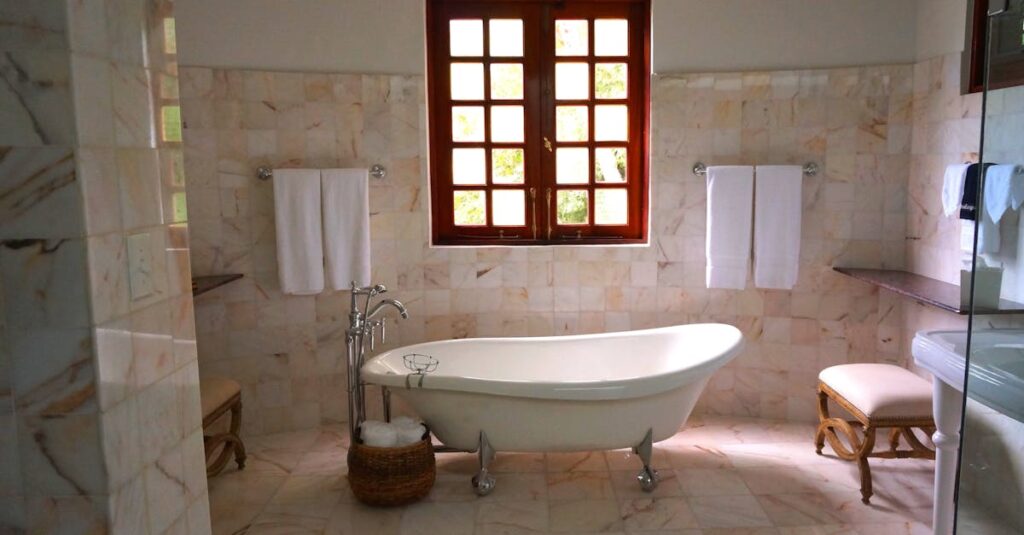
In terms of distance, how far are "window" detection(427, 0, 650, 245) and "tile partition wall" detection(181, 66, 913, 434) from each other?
0.59 ft

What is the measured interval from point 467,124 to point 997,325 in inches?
116

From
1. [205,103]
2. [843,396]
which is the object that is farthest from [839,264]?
[205,103]

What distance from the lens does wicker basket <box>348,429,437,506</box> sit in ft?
10.2

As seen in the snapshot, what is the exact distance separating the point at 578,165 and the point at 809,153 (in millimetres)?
1251

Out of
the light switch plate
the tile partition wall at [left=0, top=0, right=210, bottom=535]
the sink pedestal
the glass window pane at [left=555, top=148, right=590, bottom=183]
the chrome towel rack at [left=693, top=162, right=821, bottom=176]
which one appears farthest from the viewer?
the glass window pane at [left=555, top=148, right=590, bottom=183]

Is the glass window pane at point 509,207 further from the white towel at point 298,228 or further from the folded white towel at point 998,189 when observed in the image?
the folded white towel at point 998,189

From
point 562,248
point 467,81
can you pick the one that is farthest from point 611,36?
point 562,248

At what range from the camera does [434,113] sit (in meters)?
4.14

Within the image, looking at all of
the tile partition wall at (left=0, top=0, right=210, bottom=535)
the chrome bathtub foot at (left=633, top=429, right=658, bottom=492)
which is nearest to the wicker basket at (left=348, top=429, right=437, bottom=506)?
the chrome bathtub foot at (left=633, top=429, right=658, bottom=492)

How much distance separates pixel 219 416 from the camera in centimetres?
343

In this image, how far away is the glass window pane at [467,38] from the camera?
4.11 m

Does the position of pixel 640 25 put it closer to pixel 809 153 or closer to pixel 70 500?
pixel 809 153

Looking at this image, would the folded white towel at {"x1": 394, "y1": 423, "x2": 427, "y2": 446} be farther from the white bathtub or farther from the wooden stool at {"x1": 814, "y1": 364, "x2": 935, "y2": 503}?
the wooden stool at {"x1": 814, "y1": 364, "x2": 935, "y2": 503}

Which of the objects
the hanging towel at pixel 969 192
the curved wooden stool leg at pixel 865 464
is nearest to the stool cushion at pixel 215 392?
the curved wooden stool leg at pixel 865 464
